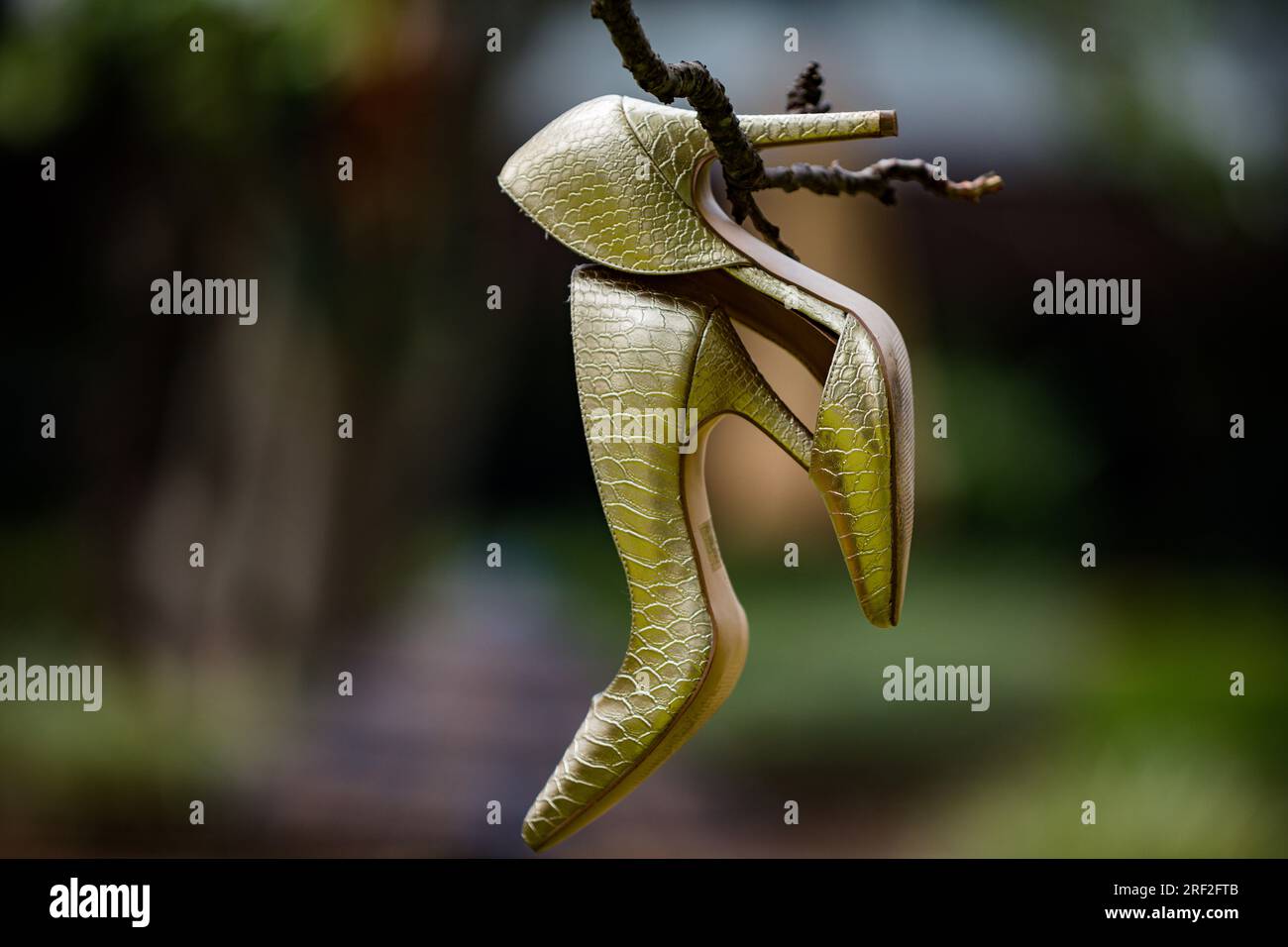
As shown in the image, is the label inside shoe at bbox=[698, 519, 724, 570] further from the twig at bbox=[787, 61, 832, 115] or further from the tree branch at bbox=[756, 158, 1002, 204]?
the twig at bbox=[787, 61, 832, 115]

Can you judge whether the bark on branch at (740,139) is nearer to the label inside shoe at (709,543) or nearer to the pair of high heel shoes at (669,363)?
the pair of high heel shoes at (669,363)

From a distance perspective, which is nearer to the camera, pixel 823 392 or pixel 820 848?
pixel 823 392

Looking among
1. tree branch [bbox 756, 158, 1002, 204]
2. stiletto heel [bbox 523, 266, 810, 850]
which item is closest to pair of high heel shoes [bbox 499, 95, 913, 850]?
stiletto heel [bbox 523, 266, 810, 850]

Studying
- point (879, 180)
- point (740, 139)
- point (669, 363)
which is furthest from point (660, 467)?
point (879, 180)

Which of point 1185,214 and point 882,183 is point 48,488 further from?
point 1185,214

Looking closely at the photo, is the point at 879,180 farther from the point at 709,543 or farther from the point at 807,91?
the point at 709,543

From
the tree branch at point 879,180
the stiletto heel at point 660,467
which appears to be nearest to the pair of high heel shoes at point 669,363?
the stiletto heel at point 660,467

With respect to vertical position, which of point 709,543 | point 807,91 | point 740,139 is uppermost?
point 807,91
